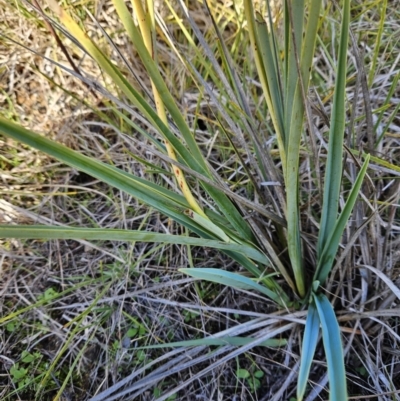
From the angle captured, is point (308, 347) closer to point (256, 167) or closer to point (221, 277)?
point (221, 277)

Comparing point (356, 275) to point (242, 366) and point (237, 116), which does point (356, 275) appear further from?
point (237, 116)

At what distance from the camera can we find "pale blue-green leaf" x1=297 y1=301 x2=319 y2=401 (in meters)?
0.53

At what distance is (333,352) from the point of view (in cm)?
55

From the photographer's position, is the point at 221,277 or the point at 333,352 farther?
the point at 221,277

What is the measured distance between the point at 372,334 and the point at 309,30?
60 centimetres

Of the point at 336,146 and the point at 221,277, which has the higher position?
the point at 336,146

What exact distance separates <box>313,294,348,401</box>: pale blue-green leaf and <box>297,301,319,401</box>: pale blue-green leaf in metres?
0.03

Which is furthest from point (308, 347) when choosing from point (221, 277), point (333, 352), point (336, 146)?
point (336, 146)

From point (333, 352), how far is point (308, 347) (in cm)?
7

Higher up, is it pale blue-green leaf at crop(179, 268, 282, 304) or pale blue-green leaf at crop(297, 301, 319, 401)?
pale blue-green leaf at crop(179, 268, 282, 304)

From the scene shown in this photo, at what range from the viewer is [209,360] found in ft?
2.81

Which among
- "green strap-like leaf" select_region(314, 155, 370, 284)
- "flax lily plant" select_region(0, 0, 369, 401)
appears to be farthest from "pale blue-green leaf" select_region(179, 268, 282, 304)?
"green strap-like leaf" select_region(314, 155, 370, 284)

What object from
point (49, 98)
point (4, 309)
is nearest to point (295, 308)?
point (4, 309)

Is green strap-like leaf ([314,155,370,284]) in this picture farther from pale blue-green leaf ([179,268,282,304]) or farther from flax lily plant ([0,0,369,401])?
pale blue-green leaf ([179,268,282,304])
